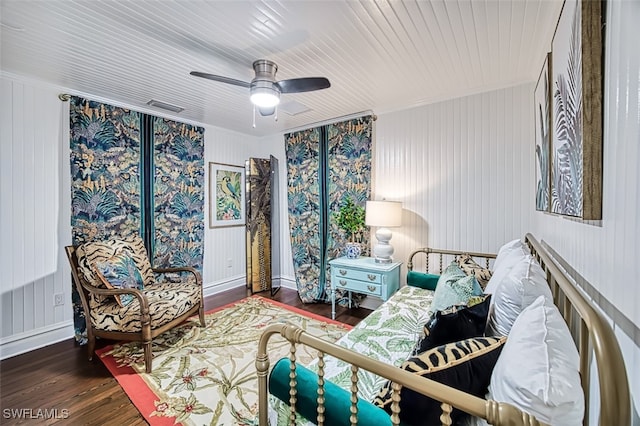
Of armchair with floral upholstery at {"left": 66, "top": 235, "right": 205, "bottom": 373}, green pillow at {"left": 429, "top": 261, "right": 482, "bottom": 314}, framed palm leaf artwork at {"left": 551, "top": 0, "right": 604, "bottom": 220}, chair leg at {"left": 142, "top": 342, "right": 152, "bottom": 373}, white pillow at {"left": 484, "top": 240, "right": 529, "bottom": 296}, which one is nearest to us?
framed palm leaf artwork at {"left": 551, "top": 0, "right": 604, "bottom": 220}

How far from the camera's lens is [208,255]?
3.91 metres

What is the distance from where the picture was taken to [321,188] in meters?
3.78

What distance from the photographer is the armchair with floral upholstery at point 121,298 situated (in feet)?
7.36

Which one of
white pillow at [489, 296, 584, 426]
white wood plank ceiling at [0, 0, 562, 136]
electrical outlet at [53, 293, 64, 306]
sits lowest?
electrical outlet at [53, 293, 64, 306]

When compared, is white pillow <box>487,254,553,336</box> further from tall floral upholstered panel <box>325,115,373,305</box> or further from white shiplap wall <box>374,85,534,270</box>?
tall floral upholstered panel <box>325,115,373,305</box>

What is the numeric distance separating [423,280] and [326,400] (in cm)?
196

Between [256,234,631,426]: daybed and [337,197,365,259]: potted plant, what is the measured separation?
1.81 meters

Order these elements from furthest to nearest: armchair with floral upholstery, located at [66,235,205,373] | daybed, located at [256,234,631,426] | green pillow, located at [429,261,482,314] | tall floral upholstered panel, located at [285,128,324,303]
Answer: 1. tall floral upholstered panel, located at [285,128,324,303]
2. armchair with floral upholstery, located at [66,235,205,373]
3. green pillow, located at [429,261,482,314]
4. daybed, located at [256,234,631,426]

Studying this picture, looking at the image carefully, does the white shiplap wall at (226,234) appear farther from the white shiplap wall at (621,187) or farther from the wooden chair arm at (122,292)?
the white shiplap wall at (621,187)

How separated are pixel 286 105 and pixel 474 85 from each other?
6.18 ft

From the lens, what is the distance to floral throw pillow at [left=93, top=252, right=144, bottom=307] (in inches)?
92.8

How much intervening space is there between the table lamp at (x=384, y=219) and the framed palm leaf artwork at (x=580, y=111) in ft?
5.43

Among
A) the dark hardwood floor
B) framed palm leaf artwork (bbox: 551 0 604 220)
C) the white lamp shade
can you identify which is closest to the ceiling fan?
framed palm leaf artwork (bbox: 551 0 604 220)

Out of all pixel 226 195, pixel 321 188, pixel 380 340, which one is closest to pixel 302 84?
pixel 380 340
